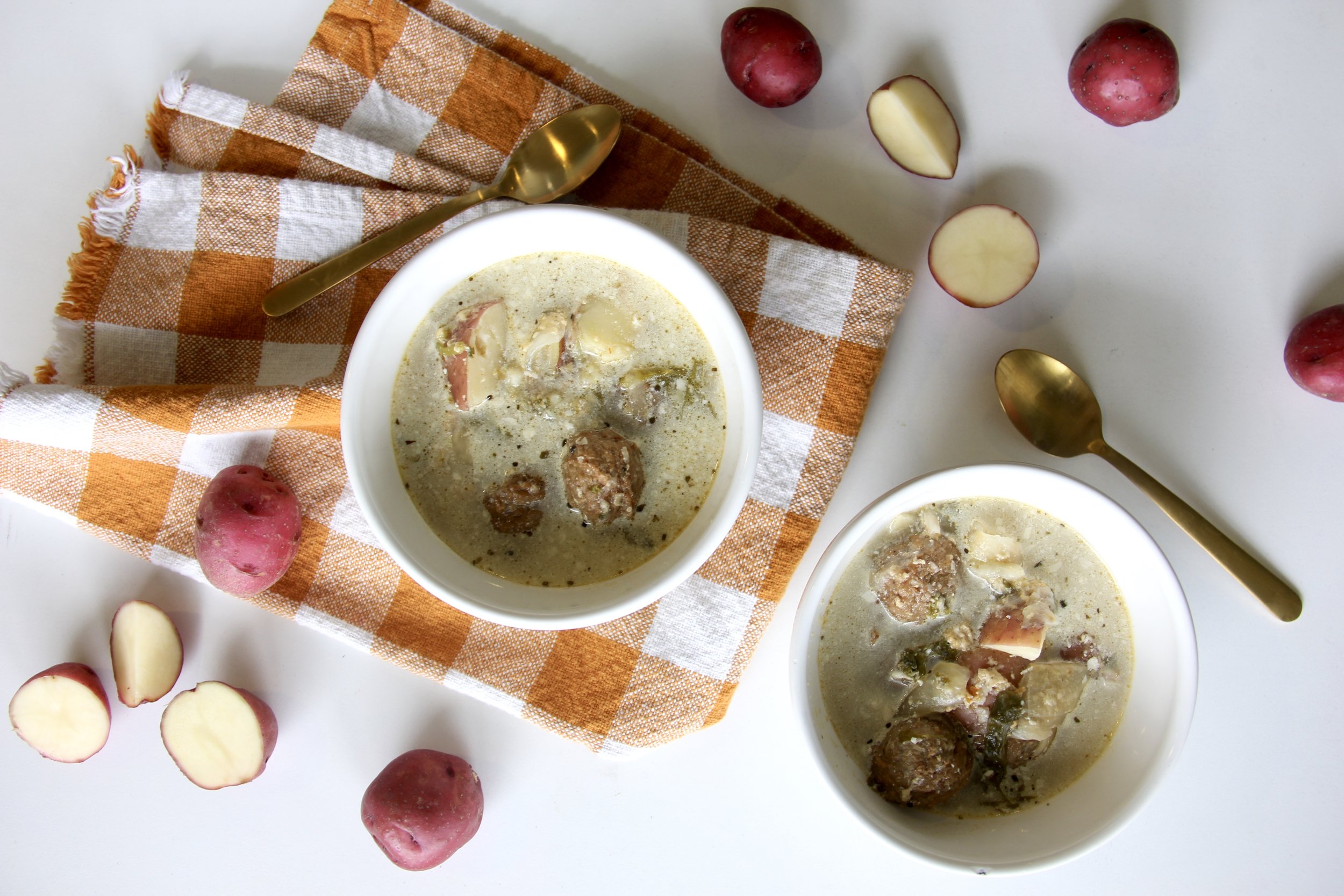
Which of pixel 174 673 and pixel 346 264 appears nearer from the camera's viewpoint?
pixel 346 264

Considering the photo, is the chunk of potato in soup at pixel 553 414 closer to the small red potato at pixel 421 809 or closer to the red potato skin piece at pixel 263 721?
the small red potato at pixel 421 809

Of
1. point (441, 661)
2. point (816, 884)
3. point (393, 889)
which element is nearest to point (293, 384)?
point (441, 661)

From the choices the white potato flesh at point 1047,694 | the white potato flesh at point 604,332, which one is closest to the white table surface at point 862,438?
the white potato flesh at point 1047,694

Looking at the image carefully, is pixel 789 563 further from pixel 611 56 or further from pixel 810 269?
pixel 611 56

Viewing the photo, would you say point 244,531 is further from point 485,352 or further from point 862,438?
point 862,438

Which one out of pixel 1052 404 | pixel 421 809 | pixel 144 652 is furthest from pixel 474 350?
pixel 1052 404

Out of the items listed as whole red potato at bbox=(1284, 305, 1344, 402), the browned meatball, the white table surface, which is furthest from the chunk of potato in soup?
whole red potato at bbox=(1284, 305, 1344, 402)
